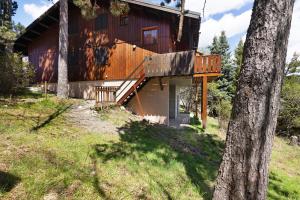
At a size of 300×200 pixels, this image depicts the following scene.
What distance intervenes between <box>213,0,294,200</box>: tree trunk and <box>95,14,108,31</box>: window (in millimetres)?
15737

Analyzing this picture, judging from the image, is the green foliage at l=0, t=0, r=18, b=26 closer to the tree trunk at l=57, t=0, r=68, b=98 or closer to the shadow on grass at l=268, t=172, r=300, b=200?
the tree trunk at l=57, t=0, r=68, b=98

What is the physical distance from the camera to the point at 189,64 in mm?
13531

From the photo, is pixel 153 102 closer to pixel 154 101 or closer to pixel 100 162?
pixel 154 101

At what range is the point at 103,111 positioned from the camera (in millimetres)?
13250

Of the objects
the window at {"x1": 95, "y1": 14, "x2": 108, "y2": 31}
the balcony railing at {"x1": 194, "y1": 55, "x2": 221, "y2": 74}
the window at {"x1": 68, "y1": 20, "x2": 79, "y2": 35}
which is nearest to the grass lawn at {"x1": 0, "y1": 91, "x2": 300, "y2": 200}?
the balcony railing at {"x1": 194, "y1": 55, "x2": 221, "y2": 74}

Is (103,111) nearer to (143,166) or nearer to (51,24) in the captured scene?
(143,166)

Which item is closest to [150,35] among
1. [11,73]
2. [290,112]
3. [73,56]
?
[73,56]

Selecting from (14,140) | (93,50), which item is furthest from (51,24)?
(14,140)

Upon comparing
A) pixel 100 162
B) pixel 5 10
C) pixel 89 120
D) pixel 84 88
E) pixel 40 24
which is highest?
pixel 5 10

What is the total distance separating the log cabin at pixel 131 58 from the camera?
46.5 feet

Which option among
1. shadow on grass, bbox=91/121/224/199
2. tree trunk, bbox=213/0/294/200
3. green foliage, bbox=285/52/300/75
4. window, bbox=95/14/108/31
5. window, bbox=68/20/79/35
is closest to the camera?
tree trunk, bbox=213/0/294/200

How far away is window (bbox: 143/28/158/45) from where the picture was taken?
1612 centimetres

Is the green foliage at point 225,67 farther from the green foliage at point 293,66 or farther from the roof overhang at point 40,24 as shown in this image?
the roof overhang at point 40,24

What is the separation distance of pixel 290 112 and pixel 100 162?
926 inches
